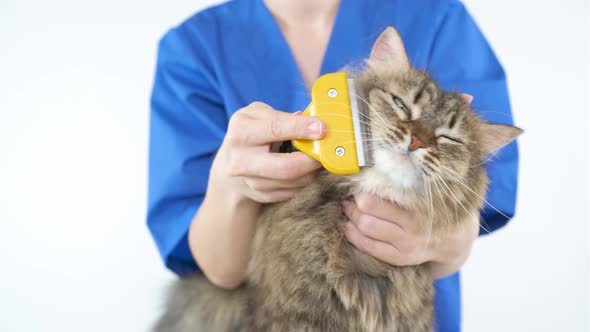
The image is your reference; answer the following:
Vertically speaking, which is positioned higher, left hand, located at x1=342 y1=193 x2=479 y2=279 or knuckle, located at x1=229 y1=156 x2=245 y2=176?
knuckle, located at x1=229 y1=156 x2=245 y2=176

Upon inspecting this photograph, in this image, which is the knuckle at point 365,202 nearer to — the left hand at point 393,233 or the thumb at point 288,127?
the left hand at point 393,233

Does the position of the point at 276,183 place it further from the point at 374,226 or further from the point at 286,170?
the point at 374,226

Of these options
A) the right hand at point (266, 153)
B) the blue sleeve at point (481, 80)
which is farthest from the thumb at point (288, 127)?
the blue sleeve at point (481, 80)

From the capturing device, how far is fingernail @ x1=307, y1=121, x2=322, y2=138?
64 cm

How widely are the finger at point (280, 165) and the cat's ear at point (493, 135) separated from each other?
1.09ft

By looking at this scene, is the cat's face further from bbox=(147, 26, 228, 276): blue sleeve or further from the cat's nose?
bbox=(147, 26, 228, 276): blue sleeve

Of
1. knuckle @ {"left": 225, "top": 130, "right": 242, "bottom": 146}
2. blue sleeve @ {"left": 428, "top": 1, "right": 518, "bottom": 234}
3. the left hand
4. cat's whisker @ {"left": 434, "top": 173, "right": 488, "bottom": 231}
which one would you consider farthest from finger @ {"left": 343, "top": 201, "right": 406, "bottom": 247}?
blue sleeve @ {"left": 428, "top": 1, "right": 518, "bottom": 234}

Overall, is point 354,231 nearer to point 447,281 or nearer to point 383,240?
point 383,240

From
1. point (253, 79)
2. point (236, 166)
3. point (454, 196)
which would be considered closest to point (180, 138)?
point (253, 79)

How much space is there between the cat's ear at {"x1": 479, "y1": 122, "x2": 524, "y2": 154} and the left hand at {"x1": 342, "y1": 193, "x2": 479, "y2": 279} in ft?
0.41

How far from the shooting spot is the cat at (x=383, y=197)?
2.43ft

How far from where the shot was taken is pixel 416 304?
0.79 metres

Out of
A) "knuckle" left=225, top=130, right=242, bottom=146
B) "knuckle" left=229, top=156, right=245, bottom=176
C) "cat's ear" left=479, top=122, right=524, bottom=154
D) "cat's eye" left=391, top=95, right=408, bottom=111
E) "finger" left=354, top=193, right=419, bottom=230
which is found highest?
"cat's eye" left=391, top=95, right=408, bottom=111

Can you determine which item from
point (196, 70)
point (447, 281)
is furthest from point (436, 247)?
point (196, 70)
